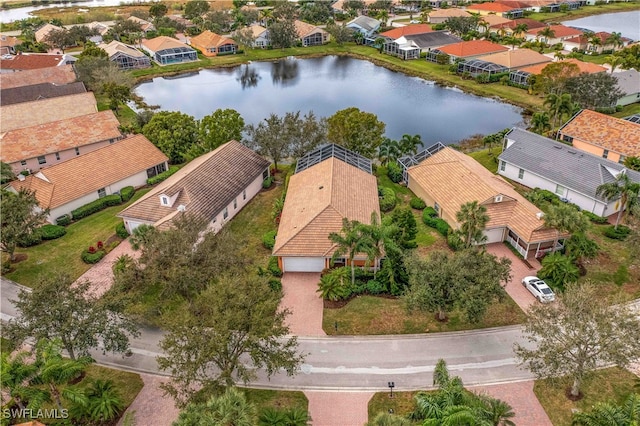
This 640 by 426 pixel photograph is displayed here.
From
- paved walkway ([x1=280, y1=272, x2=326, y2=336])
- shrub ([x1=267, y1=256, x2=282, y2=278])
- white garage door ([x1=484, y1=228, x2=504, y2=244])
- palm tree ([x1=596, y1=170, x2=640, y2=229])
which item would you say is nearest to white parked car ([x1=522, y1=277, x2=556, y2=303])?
white garage door ([x1=484, y1=228, x2=504, y2=244])

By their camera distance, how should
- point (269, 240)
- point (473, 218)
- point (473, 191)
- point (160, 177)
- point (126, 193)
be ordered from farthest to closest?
point (160, 177), point (126, 193), point (473, 191), point (269, 240), point (473, 218)

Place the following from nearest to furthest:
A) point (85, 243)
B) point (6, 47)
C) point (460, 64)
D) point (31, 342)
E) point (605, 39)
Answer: point (31, 342)
point (85, 243)
point (460, 64)
point (605, 39)
point (6, 47)

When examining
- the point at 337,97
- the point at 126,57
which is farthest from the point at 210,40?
the point at 337,97

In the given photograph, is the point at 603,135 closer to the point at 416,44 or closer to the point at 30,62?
the point at 416,44

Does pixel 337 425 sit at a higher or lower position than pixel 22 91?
lower

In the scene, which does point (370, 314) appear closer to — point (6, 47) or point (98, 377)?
point (98, 377)

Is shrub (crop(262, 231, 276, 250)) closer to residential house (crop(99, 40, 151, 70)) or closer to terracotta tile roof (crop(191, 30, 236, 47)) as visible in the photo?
residential house (crop(99, 40, 151, 70))

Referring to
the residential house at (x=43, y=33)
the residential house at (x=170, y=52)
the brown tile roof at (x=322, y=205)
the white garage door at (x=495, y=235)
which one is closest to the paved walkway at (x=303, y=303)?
the brown tile roof at (x=322, y=205)

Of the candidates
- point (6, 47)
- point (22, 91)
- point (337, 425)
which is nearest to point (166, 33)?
point (6, 47)
